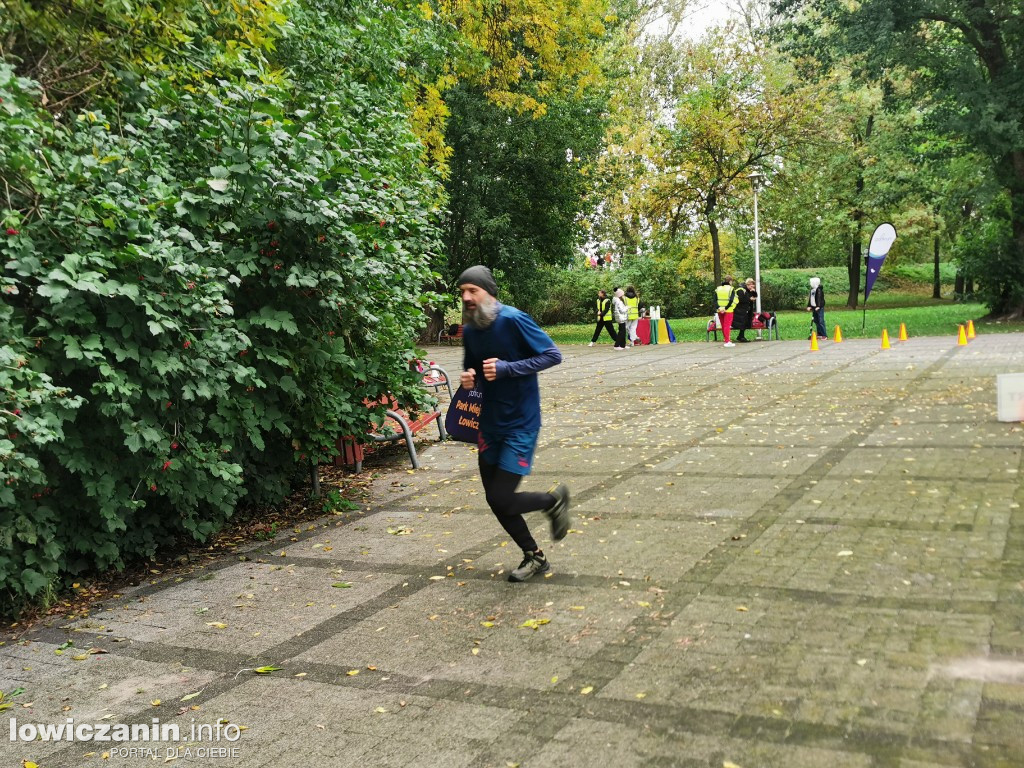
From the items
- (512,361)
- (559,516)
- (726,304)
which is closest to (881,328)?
(726,304)

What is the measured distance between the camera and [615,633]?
4383mm

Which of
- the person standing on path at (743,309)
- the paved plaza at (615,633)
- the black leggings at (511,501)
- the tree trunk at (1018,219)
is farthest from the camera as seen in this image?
the tree trunk at (1018,219)

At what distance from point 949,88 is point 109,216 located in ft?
75.6

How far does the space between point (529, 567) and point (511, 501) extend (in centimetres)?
44

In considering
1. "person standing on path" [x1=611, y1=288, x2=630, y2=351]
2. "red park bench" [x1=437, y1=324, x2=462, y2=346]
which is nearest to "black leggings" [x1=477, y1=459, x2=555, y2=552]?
"person standing on path" [x1=611, y1=288, x2=630, y2=351]

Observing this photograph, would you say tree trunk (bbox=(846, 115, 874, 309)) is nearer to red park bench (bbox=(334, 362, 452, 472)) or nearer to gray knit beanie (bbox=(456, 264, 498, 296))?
red park bench (bbox=(334, 362, 452, 472))

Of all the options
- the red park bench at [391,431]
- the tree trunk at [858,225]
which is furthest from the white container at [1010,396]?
the tree trunk at [858,225]

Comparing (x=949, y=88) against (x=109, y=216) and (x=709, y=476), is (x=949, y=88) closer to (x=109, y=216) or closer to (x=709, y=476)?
(x=709, y=476)

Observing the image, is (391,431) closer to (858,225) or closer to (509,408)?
(509,408)

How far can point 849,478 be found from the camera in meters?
7.28

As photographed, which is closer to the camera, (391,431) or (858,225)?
(391,431)

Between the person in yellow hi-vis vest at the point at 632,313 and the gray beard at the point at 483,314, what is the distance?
19.3m

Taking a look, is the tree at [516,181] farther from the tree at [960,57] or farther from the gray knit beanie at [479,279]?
the gray knit beanie at [479,279]

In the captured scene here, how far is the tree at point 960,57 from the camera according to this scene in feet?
71.5
